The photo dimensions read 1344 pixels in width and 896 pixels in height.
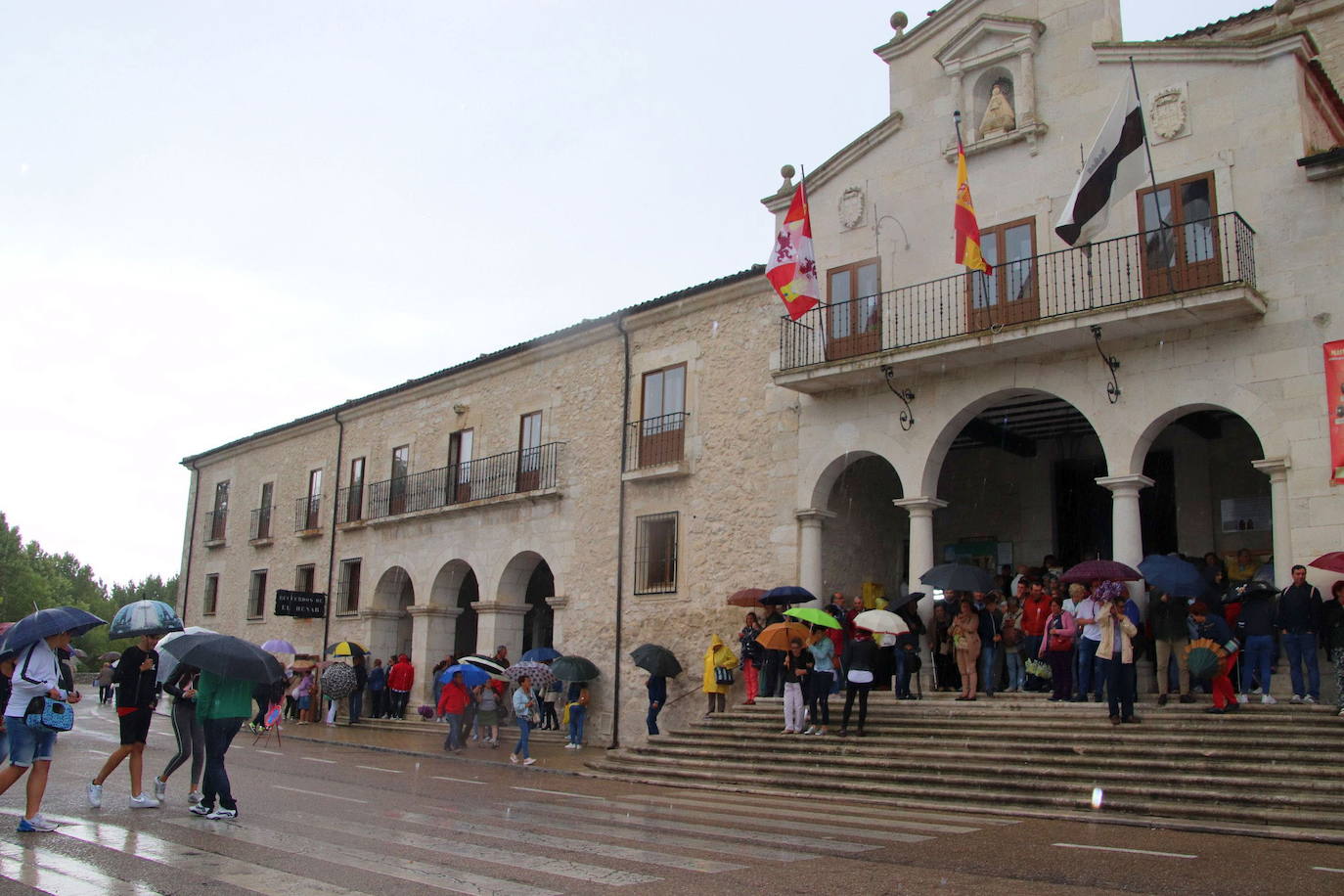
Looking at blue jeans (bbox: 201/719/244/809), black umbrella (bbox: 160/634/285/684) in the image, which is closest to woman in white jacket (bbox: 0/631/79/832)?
black umbrella (bbox: 160/634/285/684)

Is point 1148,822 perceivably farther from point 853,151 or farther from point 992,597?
point 853,151

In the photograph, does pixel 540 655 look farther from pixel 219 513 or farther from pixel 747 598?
pixel 219 513

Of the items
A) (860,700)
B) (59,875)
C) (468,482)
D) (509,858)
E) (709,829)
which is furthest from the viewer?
(468,482)

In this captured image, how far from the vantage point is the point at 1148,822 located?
34.0ft

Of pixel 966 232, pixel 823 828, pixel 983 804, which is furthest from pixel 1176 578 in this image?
pixel 823 828

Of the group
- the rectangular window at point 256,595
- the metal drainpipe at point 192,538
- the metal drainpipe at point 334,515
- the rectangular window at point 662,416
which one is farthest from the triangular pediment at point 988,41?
the metal drainpipe at point 192,538

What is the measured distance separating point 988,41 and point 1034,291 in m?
4.11

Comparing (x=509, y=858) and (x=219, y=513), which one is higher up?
(x=219, y=513)

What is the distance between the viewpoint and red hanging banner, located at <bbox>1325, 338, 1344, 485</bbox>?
13125 mm

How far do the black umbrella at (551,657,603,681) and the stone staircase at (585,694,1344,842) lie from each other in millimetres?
4678

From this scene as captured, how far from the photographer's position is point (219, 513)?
3647cm

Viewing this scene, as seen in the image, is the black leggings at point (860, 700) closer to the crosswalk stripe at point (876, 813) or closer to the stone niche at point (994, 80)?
the crosswalk stripe at point (876, 813)

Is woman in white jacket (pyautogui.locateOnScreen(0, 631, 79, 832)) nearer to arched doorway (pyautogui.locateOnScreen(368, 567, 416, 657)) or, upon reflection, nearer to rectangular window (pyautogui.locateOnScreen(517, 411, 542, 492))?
rectangular window (pyautogui.locateOnScreen(517, 411, 542, 492))

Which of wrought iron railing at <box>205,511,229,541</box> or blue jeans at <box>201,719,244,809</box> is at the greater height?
wrought iron railing at <box>205,511,229,541</box>
